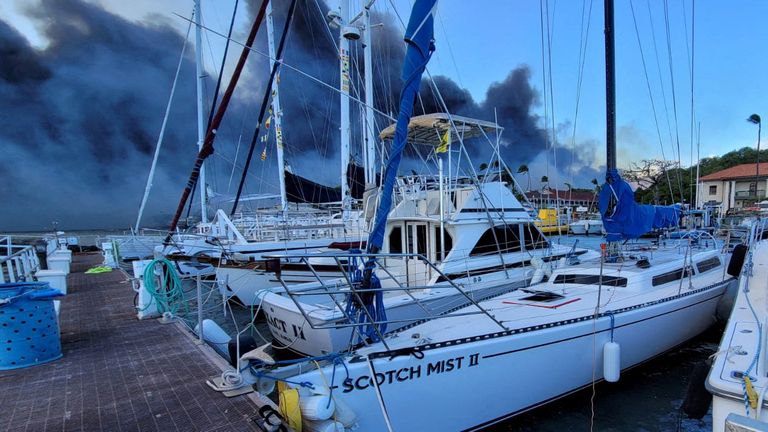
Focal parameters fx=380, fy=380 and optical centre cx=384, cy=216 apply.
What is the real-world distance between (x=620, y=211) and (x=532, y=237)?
2592mm

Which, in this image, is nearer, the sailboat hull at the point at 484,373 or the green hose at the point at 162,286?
the sailboat hull at the point at 484,373

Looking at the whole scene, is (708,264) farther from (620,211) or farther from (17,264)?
(17,264)

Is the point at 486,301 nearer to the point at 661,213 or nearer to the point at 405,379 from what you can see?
the point at 405,379

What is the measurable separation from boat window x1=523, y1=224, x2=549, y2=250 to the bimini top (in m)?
2.59

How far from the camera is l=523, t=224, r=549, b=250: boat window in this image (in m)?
9.67

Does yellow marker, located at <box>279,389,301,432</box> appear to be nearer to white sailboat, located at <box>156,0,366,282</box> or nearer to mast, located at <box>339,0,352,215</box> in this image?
white sailboat, located at <box>156,0,366,282</box>

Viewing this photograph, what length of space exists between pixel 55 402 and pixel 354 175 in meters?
14.5


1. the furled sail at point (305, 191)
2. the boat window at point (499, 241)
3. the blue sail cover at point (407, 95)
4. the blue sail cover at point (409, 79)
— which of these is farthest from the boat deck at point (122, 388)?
the furled sail at point (305, 191)

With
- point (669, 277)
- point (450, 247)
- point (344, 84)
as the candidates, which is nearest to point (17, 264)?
point (450, 247)

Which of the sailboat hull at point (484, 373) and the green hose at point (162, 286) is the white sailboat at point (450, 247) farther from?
the sailboat hull at point (484, 373)

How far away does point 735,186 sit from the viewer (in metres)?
44.3

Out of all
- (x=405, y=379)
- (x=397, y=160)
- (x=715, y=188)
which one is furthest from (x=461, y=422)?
(x=715, y=188)

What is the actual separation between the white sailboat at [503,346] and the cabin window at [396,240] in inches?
126

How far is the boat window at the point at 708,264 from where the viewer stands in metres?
8.23
